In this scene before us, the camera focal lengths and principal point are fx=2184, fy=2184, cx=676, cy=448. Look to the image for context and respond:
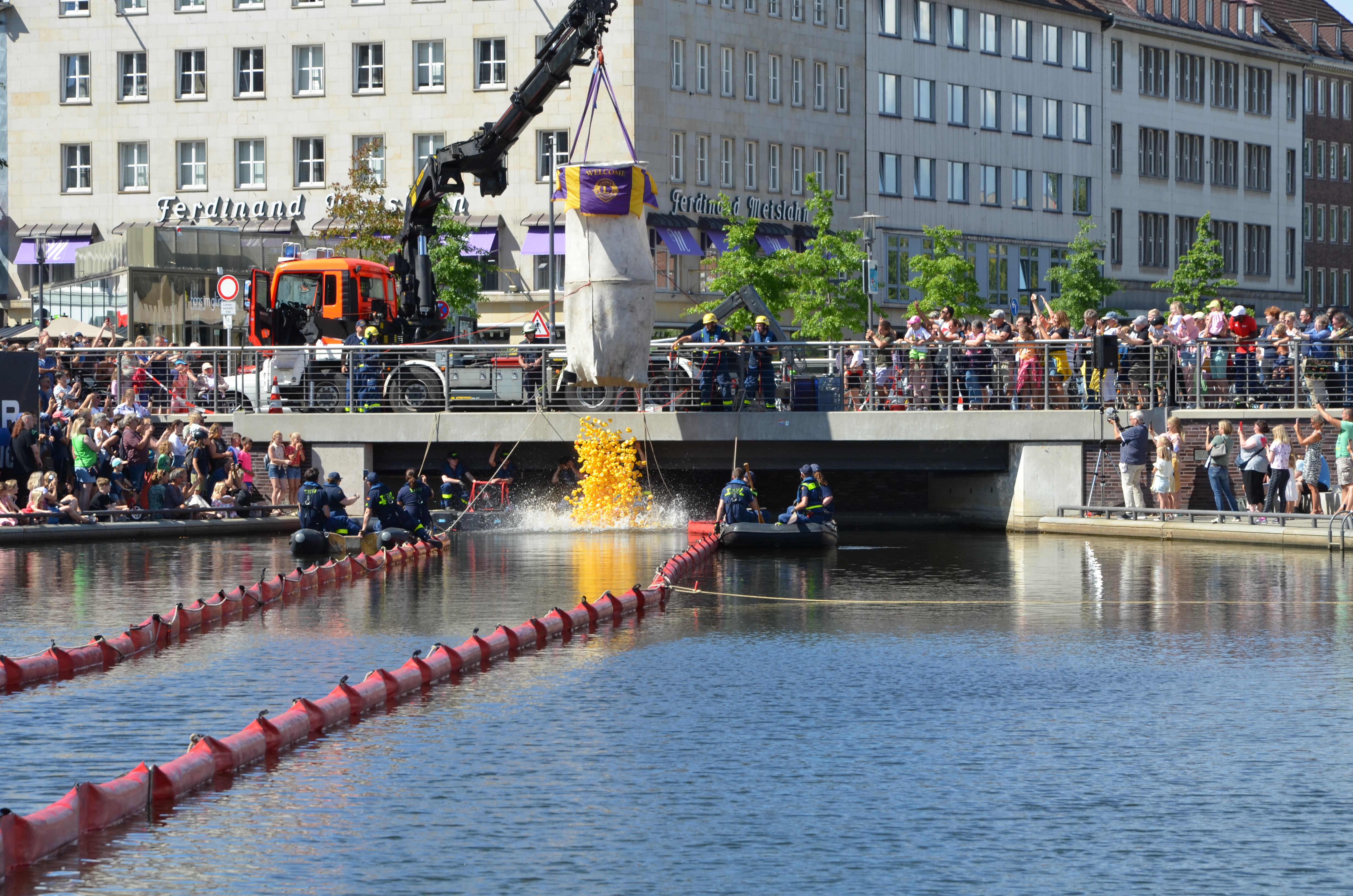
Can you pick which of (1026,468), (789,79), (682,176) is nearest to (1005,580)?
(1026,468)

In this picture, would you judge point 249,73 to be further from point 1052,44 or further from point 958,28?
point 1052,44

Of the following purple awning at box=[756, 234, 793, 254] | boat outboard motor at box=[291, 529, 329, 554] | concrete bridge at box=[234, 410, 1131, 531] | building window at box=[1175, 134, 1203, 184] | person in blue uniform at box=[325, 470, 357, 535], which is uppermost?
building window at box=[1175, 134, 1203, 184]

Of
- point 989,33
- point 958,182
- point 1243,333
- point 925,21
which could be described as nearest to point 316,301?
point 1243,333

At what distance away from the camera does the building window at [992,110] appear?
8188cm

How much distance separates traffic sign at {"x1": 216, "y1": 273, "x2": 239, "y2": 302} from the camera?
37312mm

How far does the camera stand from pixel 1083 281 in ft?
240

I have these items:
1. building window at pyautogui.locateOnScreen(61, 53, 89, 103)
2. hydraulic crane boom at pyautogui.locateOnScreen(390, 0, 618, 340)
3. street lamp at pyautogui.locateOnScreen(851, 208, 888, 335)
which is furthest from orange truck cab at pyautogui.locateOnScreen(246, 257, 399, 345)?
building window at pyautogui.locateOnScreen(61, 53, 89, 103)

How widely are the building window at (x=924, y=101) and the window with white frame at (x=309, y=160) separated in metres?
21.7

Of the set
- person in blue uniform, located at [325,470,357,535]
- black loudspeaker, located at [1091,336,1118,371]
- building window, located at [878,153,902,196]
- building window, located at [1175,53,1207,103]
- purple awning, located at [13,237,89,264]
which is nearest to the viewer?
person in blue uniform, located at [325,470,357,535]

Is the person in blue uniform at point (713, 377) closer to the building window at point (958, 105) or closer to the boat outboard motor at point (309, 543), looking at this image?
the boat outboard motor at point (309, 543)

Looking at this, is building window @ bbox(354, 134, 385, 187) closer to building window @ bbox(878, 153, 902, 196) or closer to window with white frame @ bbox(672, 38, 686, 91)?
window with white frame @ bbox(672, 38, 686, 91)

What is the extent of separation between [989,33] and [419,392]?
48.5 metres

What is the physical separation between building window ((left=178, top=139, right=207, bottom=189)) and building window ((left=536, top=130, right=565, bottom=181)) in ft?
38.8

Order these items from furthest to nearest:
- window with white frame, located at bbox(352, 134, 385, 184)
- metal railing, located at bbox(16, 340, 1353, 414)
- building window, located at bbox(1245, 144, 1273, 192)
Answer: building window, located at bbox(1245, 144, 1273, 192), window with white frame, located at bbox(352, 134, 385, 184), metal railing, located at bbox(16, 340, 1353, 414)
